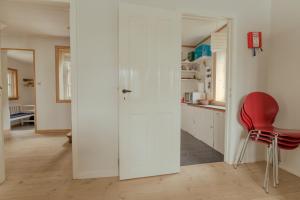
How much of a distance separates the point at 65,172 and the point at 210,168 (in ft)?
6.17

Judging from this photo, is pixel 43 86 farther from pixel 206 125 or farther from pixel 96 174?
pixel 206 125

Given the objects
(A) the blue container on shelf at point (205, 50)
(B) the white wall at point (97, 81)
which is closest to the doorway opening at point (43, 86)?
(B) the white wall at point (97, 81)

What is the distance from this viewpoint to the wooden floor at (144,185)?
66.0 inches

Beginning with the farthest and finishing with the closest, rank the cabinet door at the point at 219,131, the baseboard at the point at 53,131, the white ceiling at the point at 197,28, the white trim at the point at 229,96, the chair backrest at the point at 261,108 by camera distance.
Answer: the baseboard at the point at 53,131 < the white ceiling at the point at 197,28 < the cabinet door at the point at 219,131 < the white trim at the point at 229,96 < the chair backrest at the point at 261,108

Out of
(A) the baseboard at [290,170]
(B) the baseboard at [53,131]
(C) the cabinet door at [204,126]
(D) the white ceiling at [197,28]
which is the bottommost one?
(A) the baseboard at [290,170]

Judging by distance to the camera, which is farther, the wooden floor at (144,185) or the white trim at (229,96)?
the white trim at (229,96)

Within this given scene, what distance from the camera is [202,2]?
218 cm

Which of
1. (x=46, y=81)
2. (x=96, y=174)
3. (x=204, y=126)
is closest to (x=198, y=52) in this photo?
(x=204, y=126)

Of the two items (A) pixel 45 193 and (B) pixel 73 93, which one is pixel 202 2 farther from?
(A) pixel 45 193

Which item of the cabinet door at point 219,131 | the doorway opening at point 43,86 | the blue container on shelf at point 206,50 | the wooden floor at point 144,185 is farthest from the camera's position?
the blue container on shelf at point 206,50

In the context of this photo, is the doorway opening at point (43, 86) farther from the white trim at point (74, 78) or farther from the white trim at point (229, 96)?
the white trim at point (229, 96)

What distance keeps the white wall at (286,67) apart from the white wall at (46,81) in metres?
4.21

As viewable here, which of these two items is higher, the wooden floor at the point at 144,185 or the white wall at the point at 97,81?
the white wall at the point at 97,81

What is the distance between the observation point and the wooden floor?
5.50ft
